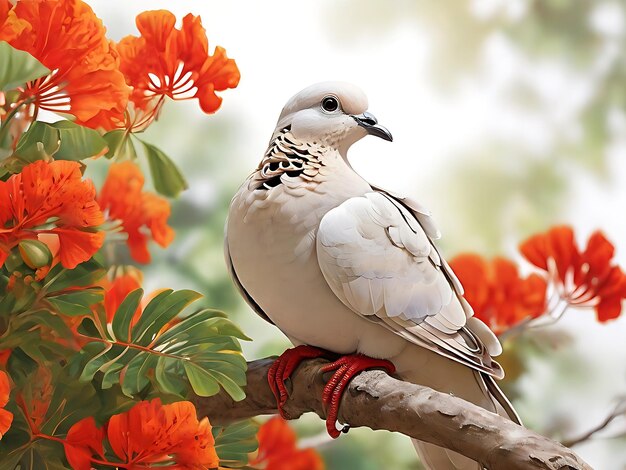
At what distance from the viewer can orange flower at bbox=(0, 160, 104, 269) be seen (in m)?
0.38

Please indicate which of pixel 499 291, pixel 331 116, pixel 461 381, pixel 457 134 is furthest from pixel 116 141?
pixel 457 134

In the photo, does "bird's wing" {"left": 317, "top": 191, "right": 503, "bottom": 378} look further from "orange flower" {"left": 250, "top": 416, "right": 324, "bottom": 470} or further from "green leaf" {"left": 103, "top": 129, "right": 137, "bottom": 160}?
"orange flower" {"left": 250, "top": 416, "right": 324, "bottom": 470}

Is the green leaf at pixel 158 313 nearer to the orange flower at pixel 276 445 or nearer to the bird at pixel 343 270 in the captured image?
the bird at pixel 343 270

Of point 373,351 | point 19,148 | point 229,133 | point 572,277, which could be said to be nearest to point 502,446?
point 373,351

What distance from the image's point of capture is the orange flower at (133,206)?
0.50 metres

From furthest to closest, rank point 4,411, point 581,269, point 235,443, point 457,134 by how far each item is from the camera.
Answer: point 457,134, point 581,269, point 235,443, point 4,411

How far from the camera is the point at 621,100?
40.2 inches

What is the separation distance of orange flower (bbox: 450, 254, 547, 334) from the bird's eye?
24cm

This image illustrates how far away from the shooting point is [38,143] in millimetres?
405

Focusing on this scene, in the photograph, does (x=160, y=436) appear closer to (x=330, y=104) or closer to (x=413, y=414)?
(x=413, y=414)

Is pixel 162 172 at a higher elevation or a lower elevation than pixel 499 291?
higher

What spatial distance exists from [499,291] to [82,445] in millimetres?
455

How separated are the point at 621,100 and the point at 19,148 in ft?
2.75

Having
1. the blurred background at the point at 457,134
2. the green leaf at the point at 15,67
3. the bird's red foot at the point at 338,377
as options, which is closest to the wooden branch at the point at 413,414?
the bird's red foot at the point at 338,377
